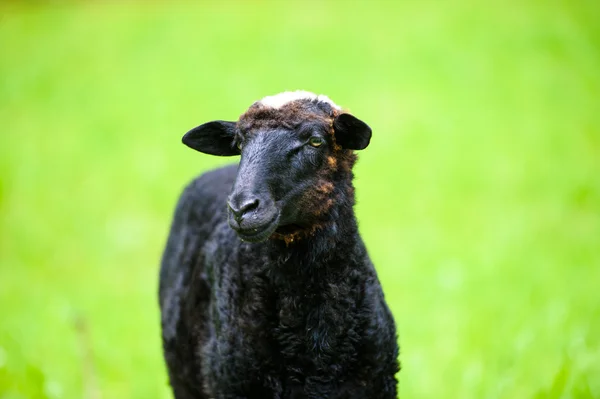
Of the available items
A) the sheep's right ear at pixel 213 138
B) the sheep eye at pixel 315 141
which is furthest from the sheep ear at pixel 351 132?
the sheep's right ear at pixel 213 138

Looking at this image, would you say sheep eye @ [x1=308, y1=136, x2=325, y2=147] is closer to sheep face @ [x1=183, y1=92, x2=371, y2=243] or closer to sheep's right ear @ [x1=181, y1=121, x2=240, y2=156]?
sheep face @ [x1=183, y1=92, x2=371, y2=243]

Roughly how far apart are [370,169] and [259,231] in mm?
11255

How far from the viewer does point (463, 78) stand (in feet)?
60.7

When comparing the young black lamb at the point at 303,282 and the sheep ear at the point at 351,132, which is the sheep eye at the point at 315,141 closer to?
the young black lamb at the point at 303,282

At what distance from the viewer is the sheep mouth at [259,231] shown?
3713 millimetres

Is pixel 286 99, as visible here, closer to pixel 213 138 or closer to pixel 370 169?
pixel 213 138

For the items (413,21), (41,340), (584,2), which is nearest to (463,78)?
(413,21)

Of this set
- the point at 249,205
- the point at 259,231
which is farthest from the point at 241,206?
the point at 259,231

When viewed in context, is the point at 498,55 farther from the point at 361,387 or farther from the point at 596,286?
the point at 361,387

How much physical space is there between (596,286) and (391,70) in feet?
35.0

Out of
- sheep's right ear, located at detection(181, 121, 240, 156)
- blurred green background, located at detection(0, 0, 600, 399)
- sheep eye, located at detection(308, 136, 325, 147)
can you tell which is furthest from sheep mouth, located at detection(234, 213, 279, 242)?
blurred green background, located at detection(0, 0, 600, 399)

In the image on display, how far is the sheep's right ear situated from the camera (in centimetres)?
446

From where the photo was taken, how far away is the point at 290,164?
395 cm

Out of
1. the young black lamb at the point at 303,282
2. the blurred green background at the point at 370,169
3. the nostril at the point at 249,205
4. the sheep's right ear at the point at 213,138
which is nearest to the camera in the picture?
the nostril at the point at 249,205
